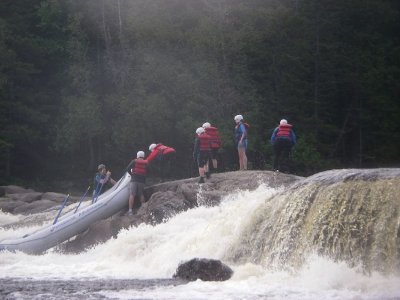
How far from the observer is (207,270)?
39.8 ft

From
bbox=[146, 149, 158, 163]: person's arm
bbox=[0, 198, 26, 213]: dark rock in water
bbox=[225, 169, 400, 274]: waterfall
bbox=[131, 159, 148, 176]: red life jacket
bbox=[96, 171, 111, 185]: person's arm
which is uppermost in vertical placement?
bbox=[146, 149, 158, 163]: person's arm

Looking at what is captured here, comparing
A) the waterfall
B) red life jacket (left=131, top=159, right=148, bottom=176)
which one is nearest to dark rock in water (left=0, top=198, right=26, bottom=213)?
red life jacket (left=131, top=159, right=148, bottom=176)

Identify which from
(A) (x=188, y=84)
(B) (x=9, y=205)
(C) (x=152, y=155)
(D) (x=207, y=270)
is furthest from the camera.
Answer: (A) (x=188, y=84)

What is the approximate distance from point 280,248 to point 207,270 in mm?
1384

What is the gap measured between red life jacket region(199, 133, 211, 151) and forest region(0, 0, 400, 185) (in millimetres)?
17949

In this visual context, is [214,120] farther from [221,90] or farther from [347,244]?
[347,244]

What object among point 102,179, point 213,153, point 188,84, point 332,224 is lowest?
point 332,224

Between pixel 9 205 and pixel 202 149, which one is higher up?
pixel 202 149

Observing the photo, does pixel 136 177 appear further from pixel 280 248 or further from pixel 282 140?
pixel 280 248

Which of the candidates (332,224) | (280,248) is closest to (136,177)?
(280,248)

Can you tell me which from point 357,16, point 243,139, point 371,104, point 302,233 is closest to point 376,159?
point 371,104

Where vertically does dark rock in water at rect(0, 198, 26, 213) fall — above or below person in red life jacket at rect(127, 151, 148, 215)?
below

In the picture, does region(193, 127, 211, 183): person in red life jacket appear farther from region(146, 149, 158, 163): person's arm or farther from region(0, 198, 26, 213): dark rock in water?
region(0, 198, 26, 213): dark rock in water

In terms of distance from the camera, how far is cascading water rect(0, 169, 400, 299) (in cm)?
1112
